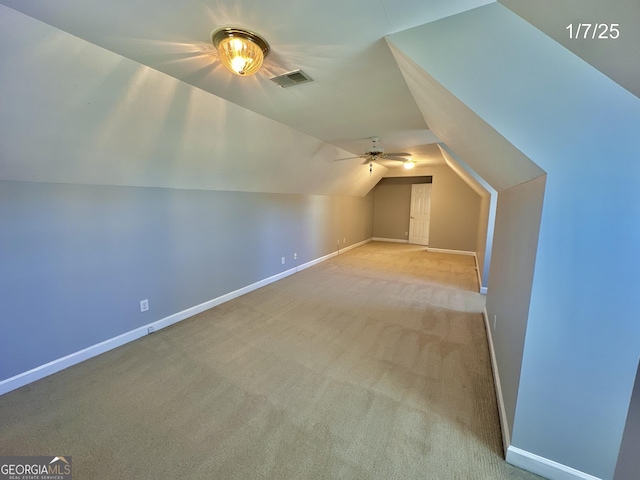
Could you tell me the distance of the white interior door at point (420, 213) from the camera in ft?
26.5

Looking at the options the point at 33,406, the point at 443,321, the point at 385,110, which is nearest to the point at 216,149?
the point at 385,110

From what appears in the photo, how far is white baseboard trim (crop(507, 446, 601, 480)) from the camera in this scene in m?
1.28

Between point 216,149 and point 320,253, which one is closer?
point 216,149

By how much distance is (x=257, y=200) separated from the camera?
13.2 feet

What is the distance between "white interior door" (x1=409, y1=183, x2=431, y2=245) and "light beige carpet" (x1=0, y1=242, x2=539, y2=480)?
5368 mm

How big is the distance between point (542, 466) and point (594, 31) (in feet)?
6.57

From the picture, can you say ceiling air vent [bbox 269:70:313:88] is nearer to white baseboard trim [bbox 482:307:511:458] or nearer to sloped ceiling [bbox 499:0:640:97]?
sloped ceiling [bbox 499:0:640:97]

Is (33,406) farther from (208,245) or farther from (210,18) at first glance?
(210,18)

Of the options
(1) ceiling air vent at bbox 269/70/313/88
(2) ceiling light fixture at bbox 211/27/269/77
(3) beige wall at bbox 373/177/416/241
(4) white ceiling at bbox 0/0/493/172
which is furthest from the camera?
(3) beige wall at bbox 373/177/416/241

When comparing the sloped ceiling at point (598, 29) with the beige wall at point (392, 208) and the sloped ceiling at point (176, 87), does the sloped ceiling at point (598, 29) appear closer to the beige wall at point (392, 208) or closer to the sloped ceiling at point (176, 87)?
the sloped ceiling at point (176, 87)

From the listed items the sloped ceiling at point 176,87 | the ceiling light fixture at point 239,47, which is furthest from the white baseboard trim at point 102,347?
the ceiling light fixture at point 239,47

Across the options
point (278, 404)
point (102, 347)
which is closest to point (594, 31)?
point (278, 404)

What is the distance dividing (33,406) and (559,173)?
3.44m

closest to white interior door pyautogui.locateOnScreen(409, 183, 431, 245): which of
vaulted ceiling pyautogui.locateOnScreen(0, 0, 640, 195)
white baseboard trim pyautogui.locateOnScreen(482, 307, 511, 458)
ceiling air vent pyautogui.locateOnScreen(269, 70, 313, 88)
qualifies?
vaulted ceiling pyautogui.locateOnScreen(0, 0, 640, 195)
